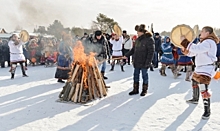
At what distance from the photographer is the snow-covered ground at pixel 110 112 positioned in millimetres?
4270

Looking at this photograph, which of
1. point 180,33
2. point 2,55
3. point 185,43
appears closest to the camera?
point 185,43

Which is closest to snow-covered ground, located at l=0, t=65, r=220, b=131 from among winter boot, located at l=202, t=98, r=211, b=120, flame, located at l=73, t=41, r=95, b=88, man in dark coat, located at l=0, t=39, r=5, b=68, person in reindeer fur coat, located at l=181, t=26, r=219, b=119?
winter boot, located at l=202, t=98, r=211, b=120

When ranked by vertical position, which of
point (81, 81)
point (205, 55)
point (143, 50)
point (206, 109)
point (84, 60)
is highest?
point (143, 50)

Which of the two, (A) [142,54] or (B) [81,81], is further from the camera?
(A) [142,54]

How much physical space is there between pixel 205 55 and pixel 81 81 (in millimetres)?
2667

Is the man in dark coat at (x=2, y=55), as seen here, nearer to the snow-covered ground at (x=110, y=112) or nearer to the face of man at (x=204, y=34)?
the snow-covered ground at (x=110, y=112)

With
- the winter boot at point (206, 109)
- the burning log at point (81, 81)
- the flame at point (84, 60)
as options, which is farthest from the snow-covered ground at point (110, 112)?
the flame at point (84, 60)

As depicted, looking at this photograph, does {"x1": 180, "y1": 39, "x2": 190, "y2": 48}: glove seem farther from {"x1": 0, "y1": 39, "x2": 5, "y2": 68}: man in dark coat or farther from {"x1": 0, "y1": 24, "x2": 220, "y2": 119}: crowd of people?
{"x1": 0, "y1": 39, "x2": 5, "y2": 68}: man in dark coat

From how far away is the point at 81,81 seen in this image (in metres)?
5.68

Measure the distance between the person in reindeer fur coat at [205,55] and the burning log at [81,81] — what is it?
2.22m

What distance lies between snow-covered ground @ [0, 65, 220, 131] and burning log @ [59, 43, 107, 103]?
24cm

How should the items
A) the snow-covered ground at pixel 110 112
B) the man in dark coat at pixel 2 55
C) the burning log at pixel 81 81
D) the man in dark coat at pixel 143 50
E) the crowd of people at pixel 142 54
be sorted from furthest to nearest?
the man in dark coat at pixel 2 55 → the man in dark coat at pixel 143 50 → the burning log at pixel 81 81 → the crowd of people at pixel 142 54 → the snow-covered ground at pixel 110 112

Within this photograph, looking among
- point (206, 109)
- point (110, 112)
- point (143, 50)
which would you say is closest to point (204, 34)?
point (206, 109)

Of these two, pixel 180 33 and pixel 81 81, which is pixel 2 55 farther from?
pixel 180 33
